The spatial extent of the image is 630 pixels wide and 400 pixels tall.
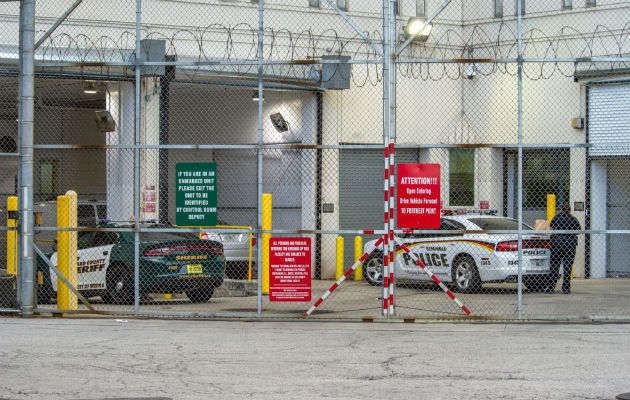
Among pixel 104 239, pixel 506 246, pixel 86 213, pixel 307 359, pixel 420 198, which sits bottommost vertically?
pixel 307 359

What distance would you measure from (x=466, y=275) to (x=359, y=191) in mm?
5256

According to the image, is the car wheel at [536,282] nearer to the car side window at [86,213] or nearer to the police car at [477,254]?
the police car at [477,254]

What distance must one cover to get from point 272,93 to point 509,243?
7.82 metres

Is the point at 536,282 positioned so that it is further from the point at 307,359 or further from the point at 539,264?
the point at 307,359

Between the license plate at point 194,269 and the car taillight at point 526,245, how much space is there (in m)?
5.31

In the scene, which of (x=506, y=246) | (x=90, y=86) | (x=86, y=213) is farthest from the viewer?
(x=86, y=213)

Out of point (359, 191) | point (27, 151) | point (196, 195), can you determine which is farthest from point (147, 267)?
point (359, 191)

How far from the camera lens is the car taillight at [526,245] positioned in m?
17.4

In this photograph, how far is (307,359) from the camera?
1013 centimetres

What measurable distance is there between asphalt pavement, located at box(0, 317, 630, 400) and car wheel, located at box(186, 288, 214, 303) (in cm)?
293

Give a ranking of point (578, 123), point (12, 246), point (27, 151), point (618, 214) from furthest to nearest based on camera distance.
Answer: point (618, 214) → point (578, 123) → point (12, 246) → point (27, 151)

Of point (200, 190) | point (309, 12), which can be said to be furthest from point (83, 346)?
point (309, 12)

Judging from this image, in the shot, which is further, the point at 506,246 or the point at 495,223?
the point at 495,223

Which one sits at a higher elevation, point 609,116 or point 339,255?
point 609,116
